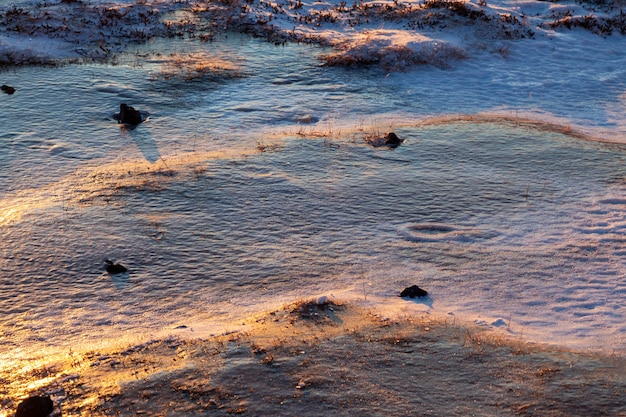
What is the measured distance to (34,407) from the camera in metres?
7.94

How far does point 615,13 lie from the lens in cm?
2494

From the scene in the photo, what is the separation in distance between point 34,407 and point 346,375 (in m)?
3.50

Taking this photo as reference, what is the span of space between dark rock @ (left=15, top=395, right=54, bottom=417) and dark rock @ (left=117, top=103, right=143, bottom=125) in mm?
9855

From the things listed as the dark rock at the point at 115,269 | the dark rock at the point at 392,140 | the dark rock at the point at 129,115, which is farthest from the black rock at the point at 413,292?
the dark rock at the point at 129,115

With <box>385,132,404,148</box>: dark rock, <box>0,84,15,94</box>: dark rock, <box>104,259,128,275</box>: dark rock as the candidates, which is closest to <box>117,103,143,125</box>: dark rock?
<box>0,84,15,94</box>: dark rock

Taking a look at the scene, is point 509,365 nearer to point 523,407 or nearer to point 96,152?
point 523,407

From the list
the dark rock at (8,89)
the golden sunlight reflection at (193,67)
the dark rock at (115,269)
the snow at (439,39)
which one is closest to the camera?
the dark rock at (115,269)

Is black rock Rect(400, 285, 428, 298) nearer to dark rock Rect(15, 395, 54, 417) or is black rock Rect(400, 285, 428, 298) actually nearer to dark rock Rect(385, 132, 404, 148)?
dark rock Rect(15, 395, 54, 417)

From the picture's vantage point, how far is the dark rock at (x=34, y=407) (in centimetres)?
790

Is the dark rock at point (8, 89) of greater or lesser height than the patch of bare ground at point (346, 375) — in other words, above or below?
above

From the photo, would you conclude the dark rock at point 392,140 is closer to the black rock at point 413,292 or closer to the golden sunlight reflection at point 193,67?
the golden sunlight reflection at point 193,67

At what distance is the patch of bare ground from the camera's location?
8344mm

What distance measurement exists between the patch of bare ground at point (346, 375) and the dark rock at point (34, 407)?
0.28m

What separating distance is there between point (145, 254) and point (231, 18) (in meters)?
14.3
